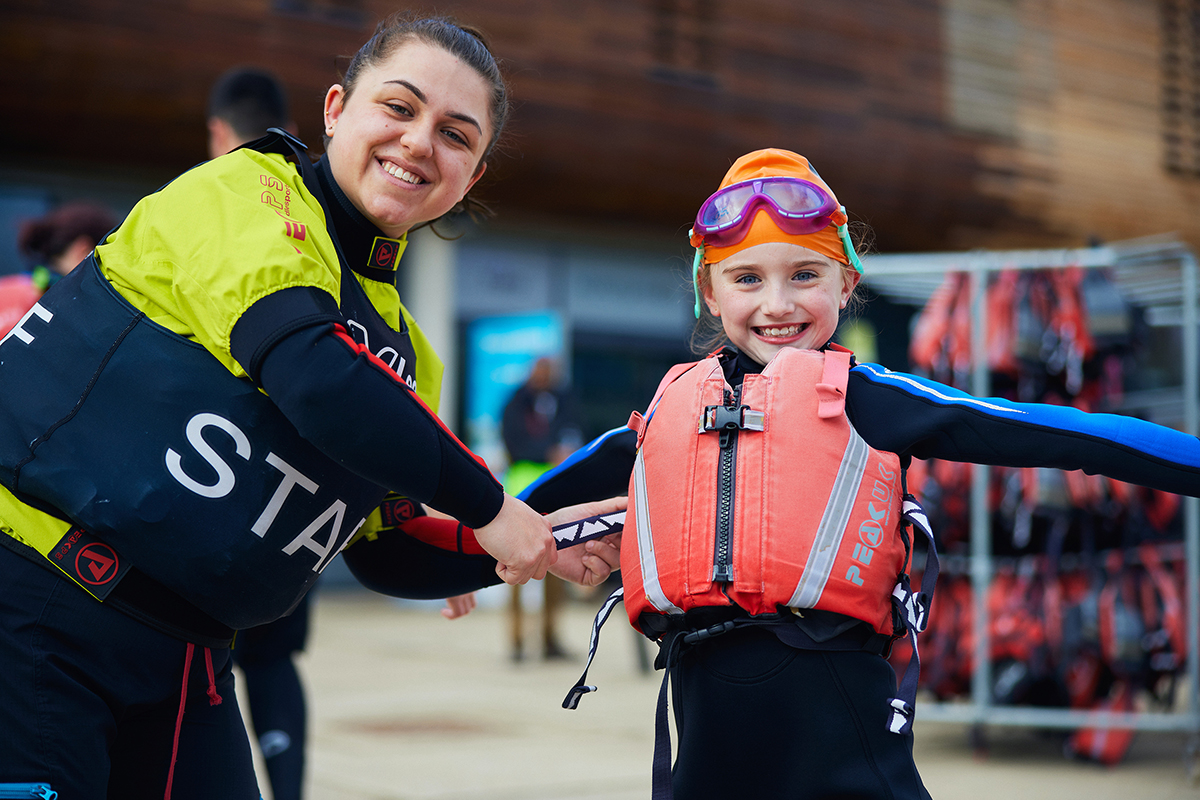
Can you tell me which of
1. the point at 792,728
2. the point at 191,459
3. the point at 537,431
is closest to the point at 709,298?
the point at 792,728

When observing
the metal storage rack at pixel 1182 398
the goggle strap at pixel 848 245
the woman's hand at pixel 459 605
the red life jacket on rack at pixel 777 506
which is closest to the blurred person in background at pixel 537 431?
the metal storage rack at pixel 1182 398

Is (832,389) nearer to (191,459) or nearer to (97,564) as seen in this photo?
(191,459)

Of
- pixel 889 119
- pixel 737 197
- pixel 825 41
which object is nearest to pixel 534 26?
pixel 825 41

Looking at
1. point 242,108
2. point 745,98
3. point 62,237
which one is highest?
point 745,98

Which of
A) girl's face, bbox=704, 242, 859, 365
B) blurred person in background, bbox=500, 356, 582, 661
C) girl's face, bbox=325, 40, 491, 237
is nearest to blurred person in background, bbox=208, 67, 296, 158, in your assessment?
girl's face, bbox=325, 40, 491, 237

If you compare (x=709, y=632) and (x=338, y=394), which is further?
(x=709, y=632)

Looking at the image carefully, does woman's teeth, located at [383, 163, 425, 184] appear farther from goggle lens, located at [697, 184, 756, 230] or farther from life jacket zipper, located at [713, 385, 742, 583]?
life jacket zipper, located at [713, 385, 742, 583]

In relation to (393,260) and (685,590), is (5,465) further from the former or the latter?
(685,590)

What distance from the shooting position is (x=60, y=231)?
382 centimetres

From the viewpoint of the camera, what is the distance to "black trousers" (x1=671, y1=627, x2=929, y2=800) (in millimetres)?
1816

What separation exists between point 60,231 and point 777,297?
2.84 meters

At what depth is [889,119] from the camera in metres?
13.4

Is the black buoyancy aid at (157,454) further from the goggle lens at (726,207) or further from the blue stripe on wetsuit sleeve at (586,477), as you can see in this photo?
the goggle lens at (726,207)

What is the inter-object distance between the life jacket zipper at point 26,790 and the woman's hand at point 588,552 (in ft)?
3.16
